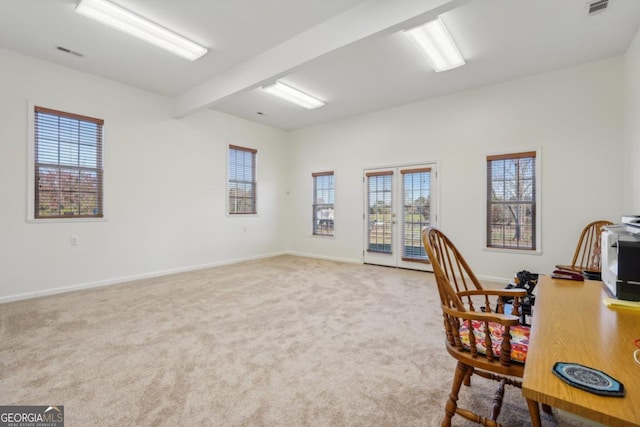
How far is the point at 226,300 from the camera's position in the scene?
3633 millimetres

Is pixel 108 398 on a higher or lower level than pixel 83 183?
lower

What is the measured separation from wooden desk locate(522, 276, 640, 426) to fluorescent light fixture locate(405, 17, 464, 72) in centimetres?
284

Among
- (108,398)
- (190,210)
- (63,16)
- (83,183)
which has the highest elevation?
(63,16)

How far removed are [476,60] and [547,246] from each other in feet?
9.06

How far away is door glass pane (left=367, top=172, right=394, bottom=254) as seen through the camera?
5.69m

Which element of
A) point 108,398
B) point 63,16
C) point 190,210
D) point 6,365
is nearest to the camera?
point 108,398

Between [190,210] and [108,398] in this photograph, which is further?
[190,210]

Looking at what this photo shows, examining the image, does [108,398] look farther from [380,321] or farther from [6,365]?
[380,321]

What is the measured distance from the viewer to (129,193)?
4.61 meters

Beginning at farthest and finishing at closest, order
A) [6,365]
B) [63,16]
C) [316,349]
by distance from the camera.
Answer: [63,16] < [316,349] < [6,365]

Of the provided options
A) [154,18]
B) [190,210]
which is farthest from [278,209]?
[154,18]

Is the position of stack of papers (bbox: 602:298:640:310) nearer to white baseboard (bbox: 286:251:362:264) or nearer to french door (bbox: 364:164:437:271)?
french door (bbox: 364:164:437:271)

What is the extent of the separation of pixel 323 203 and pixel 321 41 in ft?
13.0

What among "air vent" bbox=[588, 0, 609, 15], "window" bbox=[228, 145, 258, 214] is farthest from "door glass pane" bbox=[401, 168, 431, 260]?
"window" bbox=[228, 145, 258, 214]
